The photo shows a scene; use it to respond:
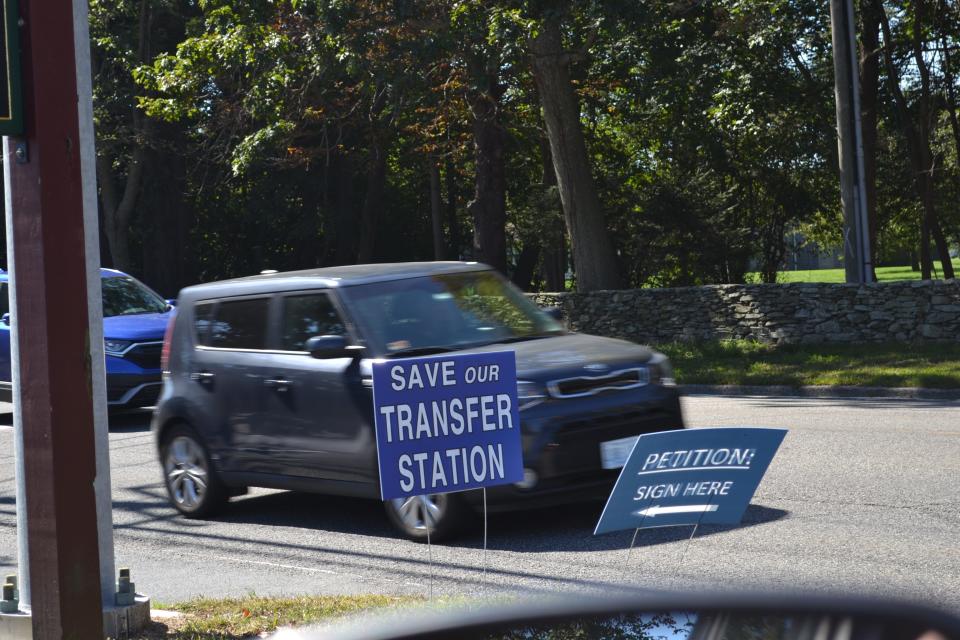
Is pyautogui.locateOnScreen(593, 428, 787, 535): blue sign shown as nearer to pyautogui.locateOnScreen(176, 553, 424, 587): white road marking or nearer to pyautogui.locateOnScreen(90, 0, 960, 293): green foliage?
pyautogui.locateOnScreen(176, 553, 424, 587): white road marking

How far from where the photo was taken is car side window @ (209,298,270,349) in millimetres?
9055

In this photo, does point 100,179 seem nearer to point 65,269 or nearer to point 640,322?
point 640,322

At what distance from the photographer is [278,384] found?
868 cm

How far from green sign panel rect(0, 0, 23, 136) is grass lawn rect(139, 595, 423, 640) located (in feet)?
7.69

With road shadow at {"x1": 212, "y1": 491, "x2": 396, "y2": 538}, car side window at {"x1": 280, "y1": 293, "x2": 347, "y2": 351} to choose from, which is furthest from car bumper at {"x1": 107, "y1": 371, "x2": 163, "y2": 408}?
car side window at {"x1": 280, "y1": 293, "x2": 347, "y2": 351}

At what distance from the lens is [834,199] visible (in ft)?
120

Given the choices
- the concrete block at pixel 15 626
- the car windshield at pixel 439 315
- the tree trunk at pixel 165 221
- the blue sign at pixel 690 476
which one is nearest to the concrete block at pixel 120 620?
the concrete block at pixel 15 626

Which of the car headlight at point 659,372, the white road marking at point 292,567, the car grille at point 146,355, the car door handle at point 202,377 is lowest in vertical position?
the white road marking at point 292,567

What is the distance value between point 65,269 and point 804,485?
6035 millimetres

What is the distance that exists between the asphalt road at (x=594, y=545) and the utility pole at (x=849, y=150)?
9.36m

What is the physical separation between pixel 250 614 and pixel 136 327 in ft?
32.8

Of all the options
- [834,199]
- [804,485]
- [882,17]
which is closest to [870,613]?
[804,485]

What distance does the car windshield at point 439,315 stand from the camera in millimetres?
8328

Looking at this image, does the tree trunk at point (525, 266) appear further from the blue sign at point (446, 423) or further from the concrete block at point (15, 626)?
the concrete block at point (15, 626)
